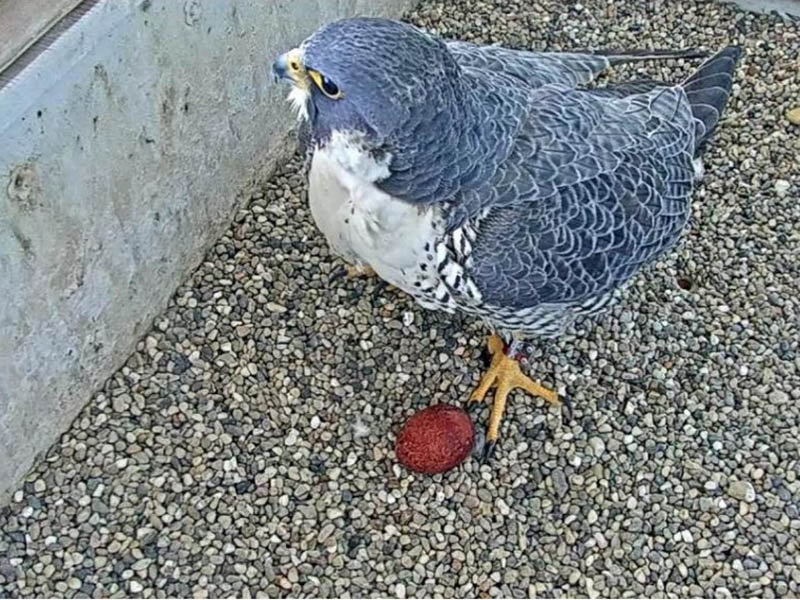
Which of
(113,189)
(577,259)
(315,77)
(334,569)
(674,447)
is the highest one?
(315,77)

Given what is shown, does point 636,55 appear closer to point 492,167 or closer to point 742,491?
point 492,167

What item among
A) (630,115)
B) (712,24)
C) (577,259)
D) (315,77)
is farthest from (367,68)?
(712,24)

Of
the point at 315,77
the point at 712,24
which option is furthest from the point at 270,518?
the point at 712,24

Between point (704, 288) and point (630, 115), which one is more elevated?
point (630, 115)

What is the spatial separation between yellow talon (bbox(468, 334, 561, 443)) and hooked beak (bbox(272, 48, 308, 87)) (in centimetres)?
110

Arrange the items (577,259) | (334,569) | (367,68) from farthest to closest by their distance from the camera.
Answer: (334,569)
(577,259)
(367,68)

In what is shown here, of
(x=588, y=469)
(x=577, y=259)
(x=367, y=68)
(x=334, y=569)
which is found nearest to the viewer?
(x=367, y=68)

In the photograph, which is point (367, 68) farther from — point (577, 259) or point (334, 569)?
point (334, 569)

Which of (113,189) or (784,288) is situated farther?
(784,288)

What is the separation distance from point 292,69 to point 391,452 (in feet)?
3.69

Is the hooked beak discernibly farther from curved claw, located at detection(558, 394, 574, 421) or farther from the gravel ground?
curved claw, located at detection(558, 394, 574, 421)

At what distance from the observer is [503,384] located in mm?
2873

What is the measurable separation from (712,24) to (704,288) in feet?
4.06

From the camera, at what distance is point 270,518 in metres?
2.68
